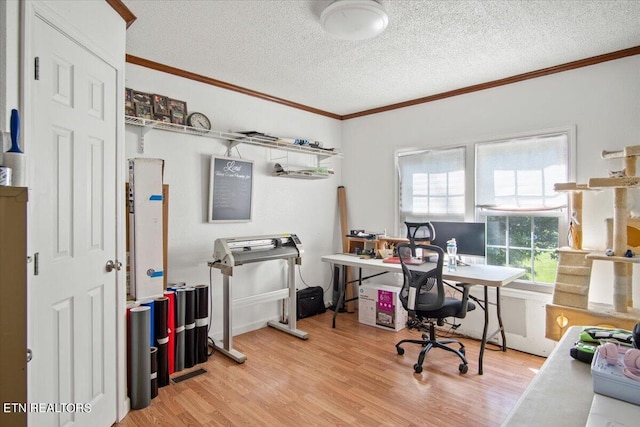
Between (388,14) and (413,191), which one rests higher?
(388,14)

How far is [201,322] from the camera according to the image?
299 centimetres

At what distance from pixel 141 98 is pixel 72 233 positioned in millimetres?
1542

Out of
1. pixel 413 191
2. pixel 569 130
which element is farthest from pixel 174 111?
pixel 569 130

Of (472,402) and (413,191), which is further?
(413,191)

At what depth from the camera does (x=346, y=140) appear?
4891mm

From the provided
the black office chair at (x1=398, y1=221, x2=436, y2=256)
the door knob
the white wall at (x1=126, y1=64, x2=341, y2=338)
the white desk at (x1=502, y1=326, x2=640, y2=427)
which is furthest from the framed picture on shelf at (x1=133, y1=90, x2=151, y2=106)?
the white desk at (x1=502, y1=326, x2=640, y2=427)

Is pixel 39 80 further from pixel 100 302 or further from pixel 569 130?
pixel 569 130

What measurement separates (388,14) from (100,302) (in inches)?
98.5

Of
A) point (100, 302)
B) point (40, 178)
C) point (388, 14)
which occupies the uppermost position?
point (388, 14)

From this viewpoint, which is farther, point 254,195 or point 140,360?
point 254,195

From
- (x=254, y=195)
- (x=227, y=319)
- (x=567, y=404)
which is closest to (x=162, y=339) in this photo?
(x=227, y=319)

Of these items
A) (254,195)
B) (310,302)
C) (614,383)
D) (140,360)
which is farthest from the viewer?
(310,302)

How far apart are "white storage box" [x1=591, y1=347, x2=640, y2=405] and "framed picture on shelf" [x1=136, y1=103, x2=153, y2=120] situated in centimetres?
→ 317

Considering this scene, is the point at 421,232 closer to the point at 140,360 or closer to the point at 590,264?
the point at 590,264
